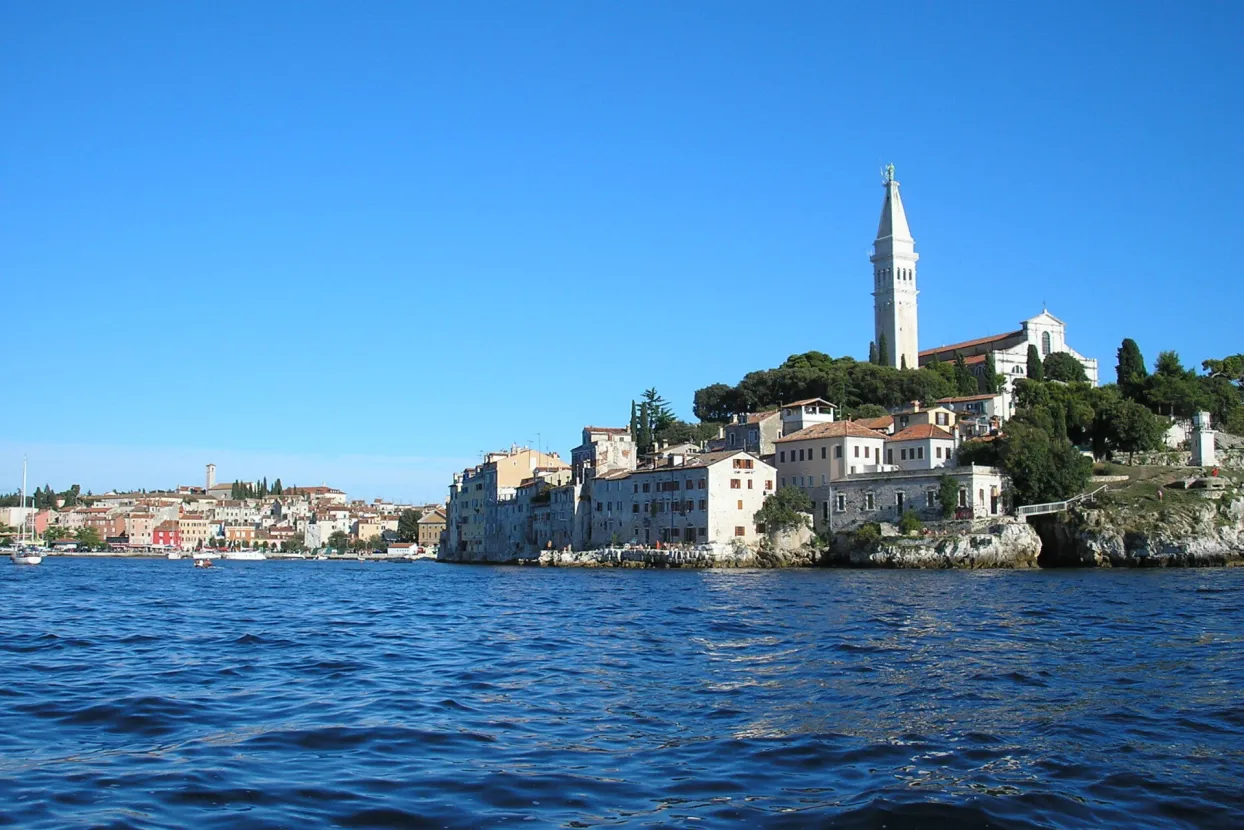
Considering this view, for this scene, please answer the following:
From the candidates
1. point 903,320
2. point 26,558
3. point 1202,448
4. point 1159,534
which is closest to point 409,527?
point 26,558

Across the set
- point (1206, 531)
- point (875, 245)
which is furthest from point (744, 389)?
point (1206, 531)

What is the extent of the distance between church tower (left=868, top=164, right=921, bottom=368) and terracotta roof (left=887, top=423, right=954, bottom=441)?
34.0m

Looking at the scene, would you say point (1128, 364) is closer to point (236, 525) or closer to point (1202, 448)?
point (1202, 448)

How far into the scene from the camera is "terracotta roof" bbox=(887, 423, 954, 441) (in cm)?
6438

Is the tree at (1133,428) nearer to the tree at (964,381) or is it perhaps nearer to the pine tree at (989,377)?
the tree at (964,381)

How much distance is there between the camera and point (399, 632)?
2636cm

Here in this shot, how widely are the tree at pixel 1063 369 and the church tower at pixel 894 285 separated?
479 inches

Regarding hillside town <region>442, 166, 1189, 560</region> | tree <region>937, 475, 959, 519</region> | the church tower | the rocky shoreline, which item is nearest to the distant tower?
hillside town <region>442, 166, 1189, 560</region>

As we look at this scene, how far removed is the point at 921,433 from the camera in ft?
214

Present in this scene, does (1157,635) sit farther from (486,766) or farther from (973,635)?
(486,766)

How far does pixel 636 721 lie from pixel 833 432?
2141 inches

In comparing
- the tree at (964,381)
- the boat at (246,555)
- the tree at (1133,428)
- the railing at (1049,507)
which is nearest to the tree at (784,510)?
the railing at (1049,507)

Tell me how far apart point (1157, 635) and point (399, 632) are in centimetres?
1622

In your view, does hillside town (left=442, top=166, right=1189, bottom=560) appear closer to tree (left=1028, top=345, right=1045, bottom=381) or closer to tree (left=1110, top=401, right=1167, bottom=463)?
tree (left=1028, top=345, right=1045, bottom=381)
